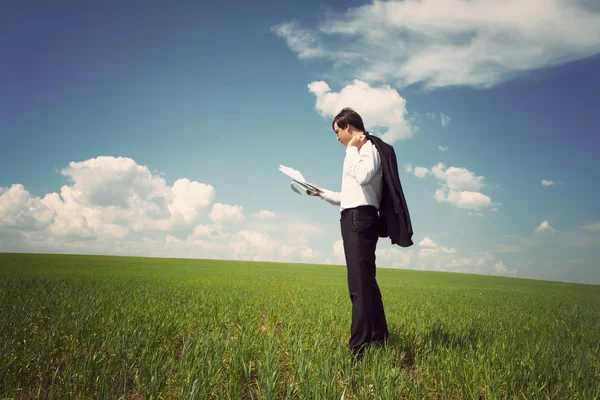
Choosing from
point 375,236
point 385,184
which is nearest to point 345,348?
point 375,236

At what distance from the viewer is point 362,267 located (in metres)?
4.00

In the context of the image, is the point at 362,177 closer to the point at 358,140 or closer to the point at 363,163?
the point at 363,163

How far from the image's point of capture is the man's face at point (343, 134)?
4.25 meters

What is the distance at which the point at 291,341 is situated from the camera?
4559 millimetres

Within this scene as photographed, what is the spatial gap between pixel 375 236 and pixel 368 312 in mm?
870

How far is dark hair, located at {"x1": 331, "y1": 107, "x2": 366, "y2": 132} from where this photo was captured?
423 centimetres

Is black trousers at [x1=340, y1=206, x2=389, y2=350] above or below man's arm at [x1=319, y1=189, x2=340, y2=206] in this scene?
below

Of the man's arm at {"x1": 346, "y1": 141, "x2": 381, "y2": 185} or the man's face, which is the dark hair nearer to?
the man's face

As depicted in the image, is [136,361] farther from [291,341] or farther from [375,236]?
[375,236]

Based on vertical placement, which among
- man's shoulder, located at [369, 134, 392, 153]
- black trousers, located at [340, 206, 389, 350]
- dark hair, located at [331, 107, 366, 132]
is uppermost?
dark hair, located at [331, 107, 366, 132]

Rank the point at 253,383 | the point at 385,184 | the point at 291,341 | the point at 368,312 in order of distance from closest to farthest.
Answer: the point at 253,383 → the point at 368,312 → the point at 385,184 → the point at 291,341

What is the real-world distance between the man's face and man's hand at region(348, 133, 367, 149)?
0.28 ft

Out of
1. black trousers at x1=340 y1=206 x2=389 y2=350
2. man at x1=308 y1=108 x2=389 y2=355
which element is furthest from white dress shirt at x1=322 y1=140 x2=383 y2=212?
black trousers at x1=340 y1=206 x2=389 y2=350

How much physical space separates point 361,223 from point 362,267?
0.50m
